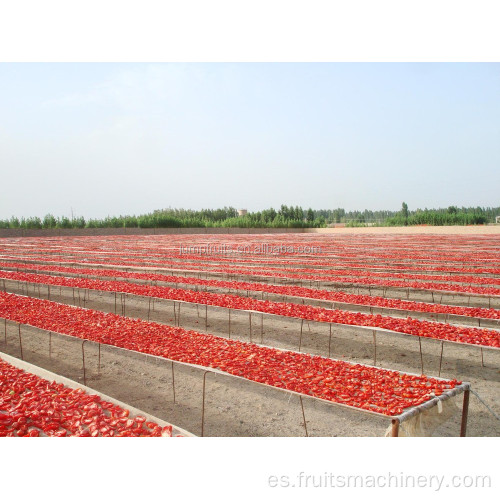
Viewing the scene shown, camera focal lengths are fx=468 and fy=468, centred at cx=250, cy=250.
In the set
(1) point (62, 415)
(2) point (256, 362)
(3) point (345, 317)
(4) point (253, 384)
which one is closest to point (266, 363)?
(2) point (256, 362)

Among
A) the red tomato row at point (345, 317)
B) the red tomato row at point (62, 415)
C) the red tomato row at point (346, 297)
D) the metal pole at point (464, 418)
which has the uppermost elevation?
the red tomato row at point (345, 317)

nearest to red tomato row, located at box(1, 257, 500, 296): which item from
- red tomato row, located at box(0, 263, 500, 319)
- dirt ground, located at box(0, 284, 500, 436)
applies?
red tomato row, located at box(0, 263, 500, 319)

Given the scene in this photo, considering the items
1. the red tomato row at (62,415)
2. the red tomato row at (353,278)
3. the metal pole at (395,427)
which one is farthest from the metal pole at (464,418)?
the red tomato row at (353,278)

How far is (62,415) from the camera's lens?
3.93 m

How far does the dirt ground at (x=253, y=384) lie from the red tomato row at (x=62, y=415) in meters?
0.84

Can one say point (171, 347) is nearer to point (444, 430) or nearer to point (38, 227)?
point (444, 430)

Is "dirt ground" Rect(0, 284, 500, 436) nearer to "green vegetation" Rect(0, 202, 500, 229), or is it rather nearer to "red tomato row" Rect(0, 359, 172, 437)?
"red tomato row" Rect(0, 359, 172, 437)

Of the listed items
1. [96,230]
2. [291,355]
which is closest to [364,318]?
[291,355]

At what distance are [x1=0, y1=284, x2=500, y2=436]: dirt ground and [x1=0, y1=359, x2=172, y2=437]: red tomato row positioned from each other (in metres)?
0.84

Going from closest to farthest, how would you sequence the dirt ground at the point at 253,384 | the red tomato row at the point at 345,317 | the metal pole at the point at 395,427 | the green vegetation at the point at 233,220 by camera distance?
the metal pole at the point at 395,427, the dirt ground at the point at 253,384, the red tomato row at the point at 345,317, the green vegetation at the point at 233,220

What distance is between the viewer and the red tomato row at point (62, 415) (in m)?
3.65

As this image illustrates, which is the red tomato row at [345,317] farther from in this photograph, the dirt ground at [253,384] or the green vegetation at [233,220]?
the green vegetation at [233,220]

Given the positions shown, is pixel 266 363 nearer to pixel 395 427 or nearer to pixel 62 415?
pixel 395 427

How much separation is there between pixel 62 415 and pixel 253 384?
2.35 m
